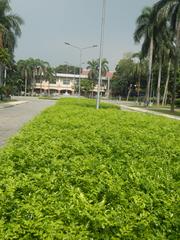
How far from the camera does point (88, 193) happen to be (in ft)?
10.7

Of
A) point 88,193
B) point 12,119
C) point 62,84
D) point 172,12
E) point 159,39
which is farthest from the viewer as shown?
point 62,84

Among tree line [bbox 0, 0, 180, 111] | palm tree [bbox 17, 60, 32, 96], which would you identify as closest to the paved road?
tree line [bbox 0, 0, 180, 111]

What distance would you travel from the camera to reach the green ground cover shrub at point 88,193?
2.63 meters

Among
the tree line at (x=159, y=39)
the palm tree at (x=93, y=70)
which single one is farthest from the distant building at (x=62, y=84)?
the tree line at (x=159, y=39)

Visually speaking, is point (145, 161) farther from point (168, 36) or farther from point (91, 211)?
point (168, 36)

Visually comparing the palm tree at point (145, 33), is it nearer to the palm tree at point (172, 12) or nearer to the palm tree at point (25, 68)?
the palm tree at point (172, 12)

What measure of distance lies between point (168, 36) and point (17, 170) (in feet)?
191

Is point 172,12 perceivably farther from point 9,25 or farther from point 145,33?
point 9,25

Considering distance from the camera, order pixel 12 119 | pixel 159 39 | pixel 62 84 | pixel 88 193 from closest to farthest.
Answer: pixel 88 193 → pixel 12 119 → pixel 159 39 → pixel 62 84

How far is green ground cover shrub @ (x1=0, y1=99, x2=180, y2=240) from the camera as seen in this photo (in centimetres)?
263

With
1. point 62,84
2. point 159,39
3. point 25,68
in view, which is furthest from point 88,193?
Answer: point 62,84

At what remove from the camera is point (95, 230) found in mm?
2641

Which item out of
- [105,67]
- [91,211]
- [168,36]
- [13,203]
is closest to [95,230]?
[91,211]

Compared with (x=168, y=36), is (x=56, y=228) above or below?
below
